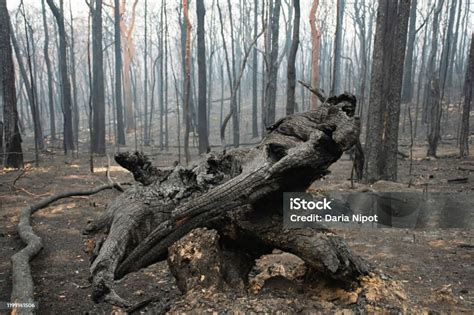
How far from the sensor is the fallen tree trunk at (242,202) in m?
2.80

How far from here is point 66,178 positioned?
10.3 meters

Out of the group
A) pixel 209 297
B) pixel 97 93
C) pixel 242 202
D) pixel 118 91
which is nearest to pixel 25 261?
pixel 209 297

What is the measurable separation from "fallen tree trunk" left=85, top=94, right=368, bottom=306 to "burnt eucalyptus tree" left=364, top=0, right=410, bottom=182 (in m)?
6.29

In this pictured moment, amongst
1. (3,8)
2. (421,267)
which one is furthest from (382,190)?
(3,8)

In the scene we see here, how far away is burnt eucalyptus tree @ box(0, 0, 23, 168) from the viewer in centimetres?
1076

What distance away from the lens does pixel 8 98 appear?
1079 cm

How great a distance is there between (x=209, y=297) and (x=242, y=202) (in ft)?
2.56

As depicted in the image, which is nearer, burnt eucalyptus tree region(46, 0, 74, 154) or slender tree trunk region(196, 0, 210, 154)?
burnt eucalyptus tree region(46, 0, 74, 154)

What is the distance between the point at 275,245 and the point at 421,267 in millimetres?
2549

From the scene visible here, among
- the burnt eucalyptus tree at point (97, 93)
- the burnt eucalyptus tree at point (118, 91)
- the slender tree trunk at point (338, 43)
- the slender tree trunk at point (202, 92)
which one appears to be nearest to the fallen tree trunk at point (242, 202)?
the slender tree trunk at point (338, 43)

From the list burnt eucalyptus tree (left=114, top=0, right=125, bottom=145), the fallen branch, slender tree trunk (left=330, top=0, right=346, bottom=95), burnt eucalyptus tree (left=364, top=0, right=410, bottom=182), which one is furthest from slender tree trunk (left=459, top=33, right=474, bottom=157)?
burnt eucalyptus tree (left=114, top=0, right=125, bottom=145)

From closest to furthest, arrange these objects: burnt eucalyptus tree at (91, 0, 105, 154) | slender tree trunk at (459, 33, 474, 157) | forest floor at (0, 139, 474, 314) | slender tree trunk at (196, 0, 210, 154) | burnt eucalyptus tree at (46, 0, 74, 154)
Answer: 1. forest floor at (0, 139, 474, 314)
2. slender tree trunk at (459, 33, 474, 157)
3. burnt eucalyptus tree at (46, 0, 74, 154)
4. slender tree trunk at (196, 0, 210, 154)
5. burnt eucalyptus tree at (91, 0, 105, 154)

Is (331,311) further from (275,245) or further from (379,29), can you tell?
(379,29)

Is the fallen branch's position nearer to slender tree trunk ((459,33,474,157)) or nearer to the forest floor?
the forest floor
